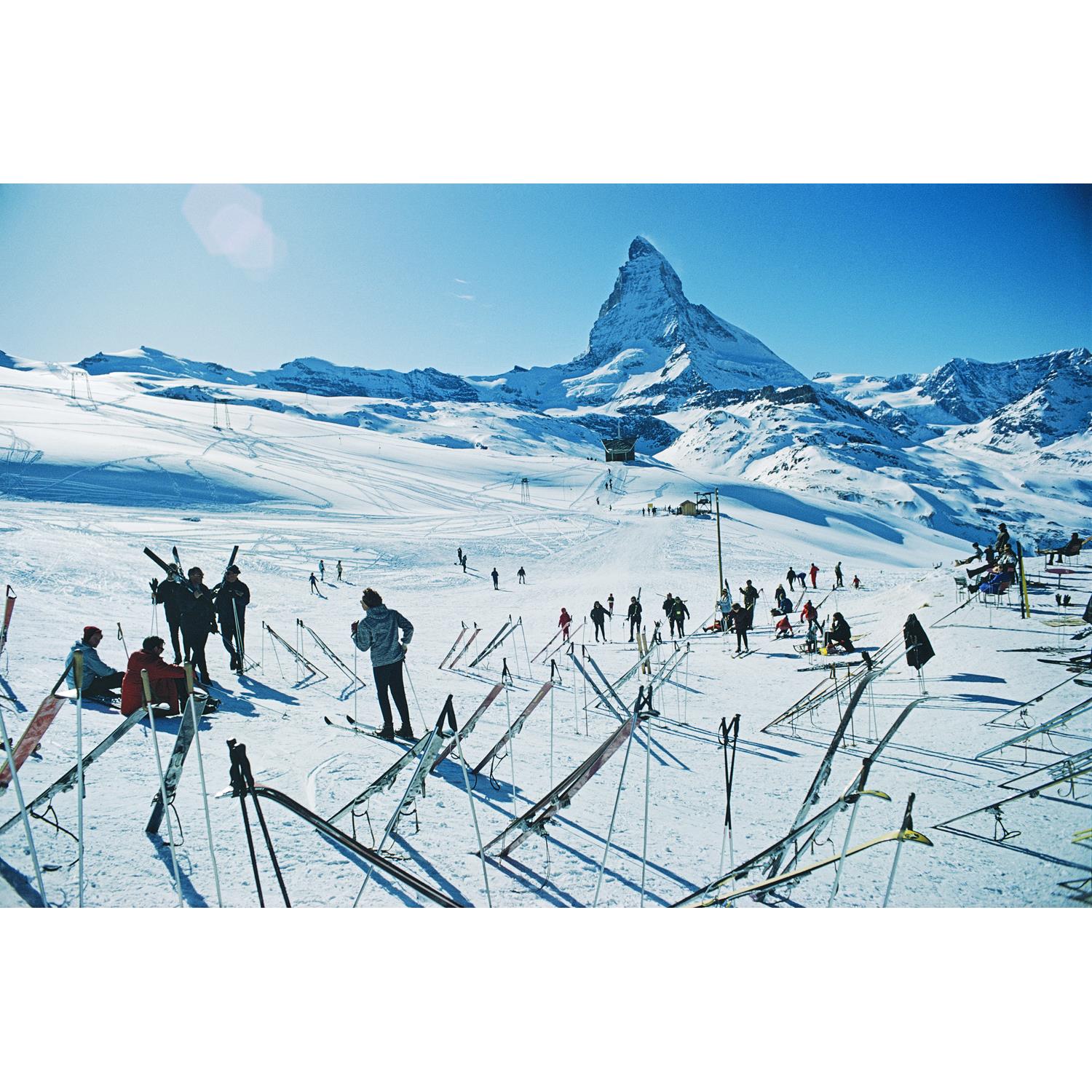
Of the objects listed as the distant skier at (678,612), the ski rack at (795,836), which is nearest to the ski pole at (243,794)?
the ski rack at (795,836)

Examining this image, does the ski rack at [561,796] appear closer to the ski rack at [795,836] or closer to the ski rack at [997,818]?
the ski rack at [795,836]

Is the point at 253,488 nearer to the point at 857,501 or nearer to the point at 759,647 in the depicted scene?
the point at 759,647

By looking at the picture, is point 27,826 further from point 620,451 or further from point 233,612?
point 620,451

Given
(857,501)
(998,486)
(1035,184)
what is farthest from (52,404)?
(998,486)

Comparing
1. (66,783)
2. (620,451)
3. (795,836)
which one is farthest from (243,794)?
(620,451)

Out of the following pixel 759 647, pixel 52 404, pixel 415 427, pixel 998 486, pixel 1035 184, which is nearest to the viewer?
pixel 1035 184

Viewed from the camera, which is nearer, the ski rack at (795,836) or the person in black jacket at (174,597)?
the ski rack at (795,836)
